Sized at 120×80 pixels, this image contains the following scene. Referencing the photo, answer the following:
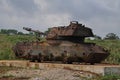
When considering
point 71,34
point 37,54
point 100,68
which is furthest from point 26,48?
point 100,68

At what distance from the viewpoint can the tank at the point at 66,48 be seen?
1065 inches

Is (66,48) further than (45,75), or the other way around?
(66,48)

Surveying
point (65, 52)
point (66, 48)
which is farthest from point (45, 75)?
point (66, 48)

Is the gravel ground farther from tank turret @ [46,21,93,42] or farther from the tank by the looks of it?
tank turret @ [46,21,93,42]

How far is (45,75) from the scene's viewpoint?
23188 millimetres

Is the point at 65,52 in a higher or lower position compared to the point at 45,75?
higher

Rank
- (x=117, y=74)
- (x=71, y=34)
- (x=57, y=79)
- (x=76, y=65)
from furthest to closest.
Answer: (x=71, y=34) < (x=76, y=65) < (x=117, y=74) < (x=57, y=79)

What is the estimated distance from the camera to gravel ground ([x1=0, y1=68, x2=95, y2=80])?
22.6m

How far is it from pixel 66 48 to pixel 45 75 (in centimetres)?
435

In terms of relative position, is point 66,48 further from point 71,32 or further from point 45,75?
point 45,75

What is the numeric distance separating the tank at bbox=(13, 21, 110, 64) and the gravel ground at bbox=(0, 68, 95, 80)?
2.46 m

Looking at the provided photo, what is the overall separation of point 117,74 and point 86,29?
15.3 ft

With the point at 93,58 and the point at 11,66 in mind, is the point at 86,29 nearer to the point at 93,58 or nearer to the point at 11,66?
the point at 93,58

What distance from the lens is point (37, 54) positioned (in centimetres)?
2819
